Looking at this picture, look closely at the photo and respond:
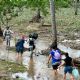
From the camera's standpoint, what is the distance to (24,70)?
16.7m

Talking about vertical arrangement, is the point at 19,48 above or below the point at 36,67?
above

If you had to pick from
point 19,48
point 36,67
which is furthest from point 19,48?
point 36,67

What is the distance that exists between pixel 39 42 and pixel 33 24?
9685 millimetres

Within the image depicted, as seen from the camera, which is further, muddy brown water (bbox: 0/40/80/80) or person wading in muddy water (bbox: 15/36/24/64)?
person wading in muddy water (bbox: 15/36/24/64)

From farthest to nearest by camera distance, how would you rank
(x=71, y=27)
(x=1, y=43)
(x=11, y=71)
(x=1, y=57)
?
1. (x=71, y=27)
2. (x=1, y=43)
3. (x=1, y=57)
4. (x=11, y=71)

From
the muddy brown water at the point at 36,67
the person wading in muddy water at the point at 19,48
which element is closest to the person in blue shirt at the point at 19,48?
the person wading in muddy water at the point at 19,48

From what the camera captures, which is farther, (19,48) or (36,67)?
(19,48)

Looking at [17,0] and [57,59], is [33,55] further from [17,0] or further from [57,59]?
[17,0]

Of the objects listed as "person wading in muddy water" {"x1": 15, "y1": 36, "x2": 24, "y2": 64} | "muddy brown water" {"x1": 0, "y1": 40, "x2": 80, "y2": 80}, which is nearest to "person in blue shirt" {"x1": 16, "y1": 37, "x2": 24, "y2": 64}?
"person wading in muddy water" {"x1": 15, "y1": 36, "x2": 24, "y2": 64}

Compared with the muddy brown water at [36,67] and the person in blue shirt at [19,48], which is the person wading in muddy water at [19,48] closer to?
the person in blue shirt at [19,48]

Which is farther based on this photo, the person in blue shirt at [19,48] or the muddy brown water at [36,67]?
the person in blue shirt at [19,48]

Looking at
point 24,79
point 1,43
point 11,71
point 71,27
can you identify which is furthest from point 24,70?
point 71,27

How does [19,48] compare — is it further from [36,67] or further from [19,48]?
[36,67]

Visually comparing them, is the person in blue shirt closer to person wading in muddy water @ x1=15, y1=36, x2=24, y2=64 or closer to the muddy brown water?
person wading in muddy water @ x1=15, y1=36, x2=24, y2=64
